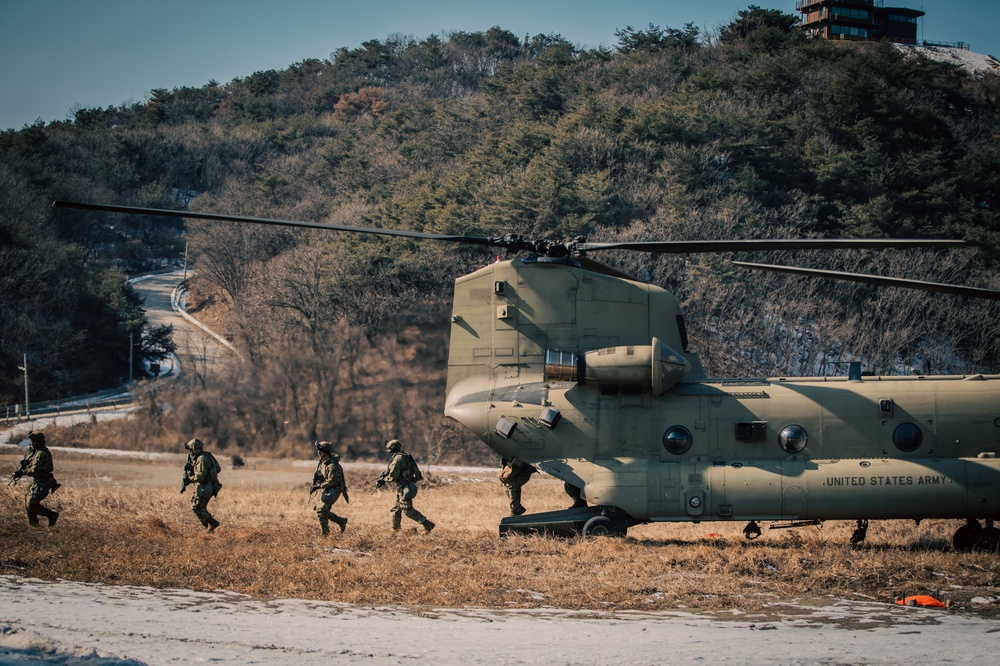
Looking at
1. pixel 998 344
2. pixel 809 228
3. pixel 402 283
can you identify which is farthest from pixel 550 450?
pixel 809 228

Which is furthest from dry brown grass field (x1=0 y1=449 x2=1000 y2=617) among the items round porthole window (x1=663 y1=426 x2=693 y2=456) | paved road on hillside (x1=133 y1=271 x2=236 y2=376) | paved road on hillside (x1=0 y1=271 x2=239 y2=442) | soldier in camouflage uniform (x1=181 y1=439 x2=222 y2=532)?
paved road on hillside (x1=133 y1=271 x2=236 y2=376)

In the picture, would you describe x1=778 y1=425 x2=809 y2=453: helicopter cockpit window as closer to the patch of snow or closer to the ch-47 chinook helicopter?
the ch-47 chinook helicopter

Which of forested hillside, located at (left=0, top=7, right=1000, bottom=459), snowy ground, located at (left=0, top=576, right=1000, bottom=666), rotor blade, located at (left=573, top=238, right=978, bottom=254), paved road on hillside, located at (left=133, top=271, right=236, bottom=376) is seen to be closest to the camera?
snowy ground, located at (left=0, top=576, right=1000, bottom=666)

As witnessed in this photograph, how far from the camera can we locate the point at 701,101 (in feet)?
193

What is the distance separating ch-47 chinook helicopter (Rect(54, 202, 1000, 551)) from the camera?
49.0ft

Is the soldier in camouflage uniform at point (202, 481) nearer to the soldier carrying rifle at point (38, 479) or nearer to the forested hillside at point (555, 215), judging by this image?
the soldier carrying rifle at point (38, 479)

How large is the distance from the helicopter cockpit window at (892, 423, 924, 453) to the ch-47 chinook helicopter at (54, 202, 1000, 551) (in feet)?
0.07

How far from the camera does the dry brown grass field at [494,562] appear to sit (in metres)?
12.4

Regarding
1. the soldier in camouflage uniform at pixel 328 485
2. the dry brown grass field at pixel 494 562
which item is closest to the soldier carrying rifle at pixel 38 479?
the dry brown grass field at pixel 494 562

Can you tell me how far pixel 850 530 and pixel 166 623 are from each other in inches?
486

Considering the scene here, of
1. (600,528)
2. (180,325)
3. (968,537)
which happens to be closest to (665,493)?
(600,528)

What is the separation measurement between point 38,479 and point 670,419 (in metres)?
10.7

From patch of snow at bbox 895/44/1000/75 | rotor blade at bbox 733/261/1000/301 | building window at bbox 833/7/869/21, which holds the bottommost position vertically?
rotor blade at bbox 733/261/1000/301

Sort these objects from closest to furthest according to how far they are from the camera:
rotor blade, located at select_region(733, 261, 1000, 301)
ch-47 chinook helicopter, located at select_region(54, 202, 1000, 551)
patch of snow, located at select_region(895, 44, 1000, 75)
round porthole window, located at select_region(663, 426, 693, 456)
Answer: rotor blade, located at select_region(733, 261, 1000, 301), ch-47 chinook helicopter, located at select_region(54, 202, 1000, 551), round porthole window, located at select_region(663, 426, 693, 456), patch of snow, located at select_region(895, 44, 1000, 75)
